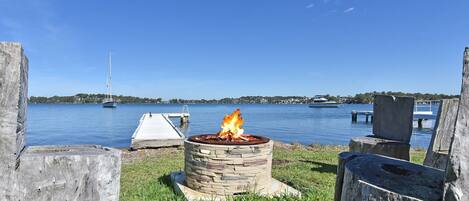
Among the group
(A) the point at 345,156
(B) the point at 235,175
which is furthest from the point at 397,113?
(A) the point at 345,156

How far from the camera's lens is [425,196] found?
197 cm

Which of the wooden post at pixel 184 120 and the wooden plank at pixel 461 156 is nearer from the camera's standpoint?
the wooden plank at pixel 461 156

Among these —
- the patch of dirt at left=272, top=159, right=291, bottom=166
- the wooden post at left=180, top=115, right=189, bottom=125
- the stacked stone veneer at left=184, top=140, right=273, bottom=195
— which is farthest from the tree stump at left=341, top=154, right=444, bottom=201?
the wooden post at left=180, top=115, right=189, bottom=125

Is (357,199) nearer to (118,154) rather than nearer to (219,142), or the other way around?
(118,154)

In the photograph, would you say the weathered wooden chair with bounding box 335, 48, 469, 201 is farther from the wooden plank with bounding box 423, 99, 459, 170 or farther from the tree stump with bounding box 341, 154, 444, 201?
the wooden plank with bounding box 423, 99, 459, 170

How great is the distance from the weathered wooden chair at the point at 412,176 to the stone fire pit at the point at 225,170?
260cm

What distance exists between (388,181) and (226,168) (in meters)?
3.38

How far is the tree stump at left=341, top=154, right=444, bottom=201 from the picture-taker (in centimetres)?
201

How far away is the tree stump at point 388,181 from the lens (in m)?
2.01

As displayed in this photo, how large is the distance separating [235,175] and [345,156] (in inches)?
108

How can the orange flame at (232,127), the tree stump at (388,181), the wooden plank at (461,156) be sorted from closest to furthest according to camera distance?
the wooden plank at (461,156) < the tree stump at (388,181) < the orange flame at (232,127)

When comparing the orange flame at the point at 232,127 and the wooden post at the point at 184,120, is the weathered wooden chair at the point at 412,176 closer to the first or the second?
the orange flame at the point at 232,127

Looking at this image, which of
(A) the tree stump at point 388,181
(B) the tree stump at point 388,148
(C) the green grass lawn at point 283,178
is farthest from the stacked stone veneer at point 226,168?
(A) the tree stump at point 388,181

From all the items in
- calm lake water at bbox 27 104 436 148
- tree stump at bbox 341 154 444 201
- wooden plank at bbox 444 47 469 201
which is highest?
wooden plank at bbox 444 47 469 201
